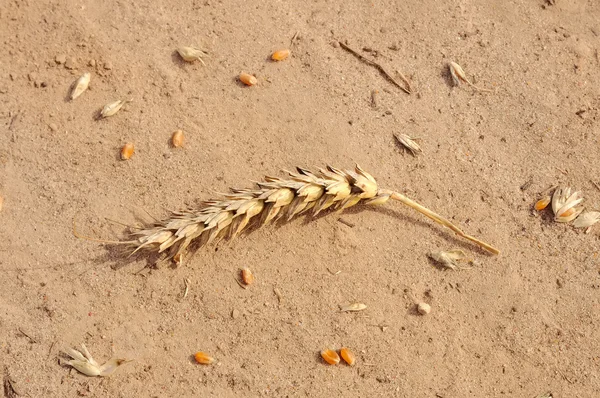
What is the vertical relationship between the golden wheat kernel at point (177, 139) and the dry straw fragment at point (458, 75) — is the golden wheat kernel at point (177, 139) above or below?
below

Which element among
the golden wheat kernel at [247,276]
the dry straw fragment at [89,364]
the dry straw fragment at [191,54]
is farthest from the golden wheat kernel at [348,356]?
the dry straw fragment at [191,54]

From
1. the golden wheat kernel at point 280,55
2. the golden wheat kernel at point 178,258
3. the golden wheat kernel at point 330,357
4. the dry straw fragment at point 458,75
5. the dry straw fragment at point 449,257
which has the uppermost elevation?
the dry straw fragment at point 458,75

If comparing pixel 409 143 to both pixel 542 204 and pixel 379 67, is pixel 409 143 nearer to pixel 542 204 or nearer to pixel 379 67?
pixel 379 67

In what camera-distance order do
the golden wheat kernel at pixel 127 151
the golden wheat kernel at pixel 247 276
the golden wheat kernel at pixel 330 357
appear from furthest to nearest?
the golden wheat kernel at pixel 127 151, the golden wheat kernel at pixel 247 276, the golden wheat kernel at pixel 330 357

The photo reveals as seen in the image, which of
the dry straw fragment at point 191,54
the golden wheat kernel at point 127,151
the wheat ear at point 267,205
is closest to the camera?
the wheat ear at point 267,205

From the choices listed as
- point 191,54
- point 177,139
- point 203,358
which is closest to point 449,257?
point 203,358

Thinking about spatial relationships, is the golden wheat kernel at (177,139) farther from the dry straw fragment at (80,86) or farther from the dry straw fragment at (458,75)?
the dry straw fragment at (458,75)
